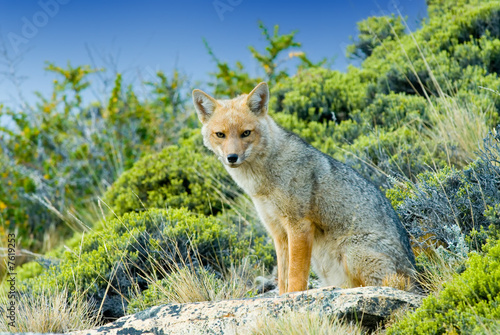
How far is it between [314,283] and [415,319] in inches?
84.7

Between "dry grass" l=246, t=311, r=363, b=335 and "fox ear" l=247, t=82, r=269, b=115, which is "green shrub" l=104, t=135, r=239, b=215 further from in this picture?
"dry grass" l=246, t=311, r=363, b=335

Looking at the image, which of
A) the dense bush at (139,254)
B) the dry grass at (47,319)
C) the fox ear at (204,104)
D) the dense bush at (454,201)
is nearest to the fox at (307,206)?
the fox ear at (204,104)

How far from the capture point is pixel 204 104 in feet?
15.8

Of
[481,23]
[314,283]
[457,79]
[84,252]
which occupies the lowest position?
[314,283]

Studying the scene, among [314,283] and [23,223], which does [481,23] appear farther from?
[23,223]

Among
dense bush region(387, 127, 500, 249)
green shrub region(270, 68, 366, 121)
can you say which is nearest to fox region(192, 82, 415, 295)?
dense bush region(387, 127, 500, 249)

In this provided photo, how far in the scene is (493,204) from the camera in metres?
4.23

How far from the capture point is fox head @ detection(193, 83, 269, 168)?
14.1 ft

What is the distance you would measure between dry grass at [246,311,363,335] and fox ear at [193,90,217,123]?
2300 millimetres

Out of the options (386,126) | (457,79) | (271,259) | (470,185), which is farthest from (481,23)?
(271,259)

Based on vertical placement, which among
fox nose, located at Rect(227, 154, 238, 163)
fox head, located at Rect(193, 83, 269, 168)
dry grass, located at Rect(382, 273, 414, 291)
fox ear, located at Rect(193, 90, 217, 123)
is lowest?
dry grass, located at Rect(382, 273, 414, 291)

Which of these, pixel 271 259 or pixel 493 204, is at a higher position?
pixel 493 204

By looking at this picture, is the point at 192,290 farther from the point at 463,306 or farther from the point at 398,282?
the point at 463,306

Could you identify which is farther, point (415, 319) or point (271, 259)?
point (271, 259)
